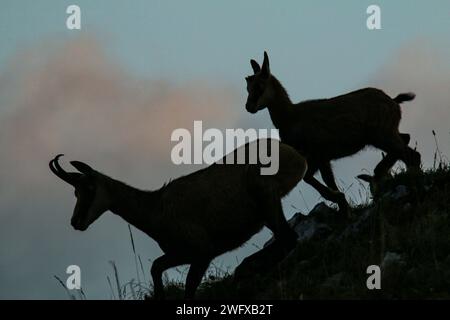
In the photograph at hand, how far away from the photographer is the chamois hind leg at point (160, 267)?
12.1m

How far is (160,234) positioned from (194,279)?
79 centimetres

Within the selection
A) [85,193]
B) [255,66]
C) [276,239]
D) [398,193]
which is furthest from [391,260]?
[255,66]

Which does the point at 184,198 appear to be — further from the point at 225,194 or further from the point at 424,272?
the point at 424,272

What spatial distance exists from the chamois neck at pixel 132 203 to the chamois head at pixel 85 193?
0.12m

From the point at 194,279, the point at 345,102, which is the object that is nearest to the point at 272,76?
the point at 345,102

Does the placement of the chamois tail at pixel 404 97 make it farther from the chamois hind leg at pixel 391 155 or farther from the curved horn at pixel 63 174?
the curved horn at pixel 63 174

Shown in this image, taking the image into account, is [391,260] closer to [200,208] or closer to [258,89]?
[200,208]

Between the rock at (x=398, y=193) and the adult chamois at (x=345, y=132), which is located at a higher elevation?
the adult chamois at (x=345, y=132)

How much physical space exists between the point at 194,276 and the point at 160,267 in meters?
0.47

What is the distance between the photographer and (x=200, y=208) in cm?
1221

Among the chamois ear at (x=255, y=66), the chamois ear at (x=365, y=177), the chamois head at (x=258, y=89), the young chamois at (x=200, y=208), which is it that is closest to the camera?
the young chamois at (x=200, y=208)

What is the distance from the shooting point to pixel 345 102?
1504 cm

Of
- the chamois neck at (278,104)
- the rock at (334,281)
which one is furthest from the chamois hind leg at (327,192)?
the rock at (334,281)
